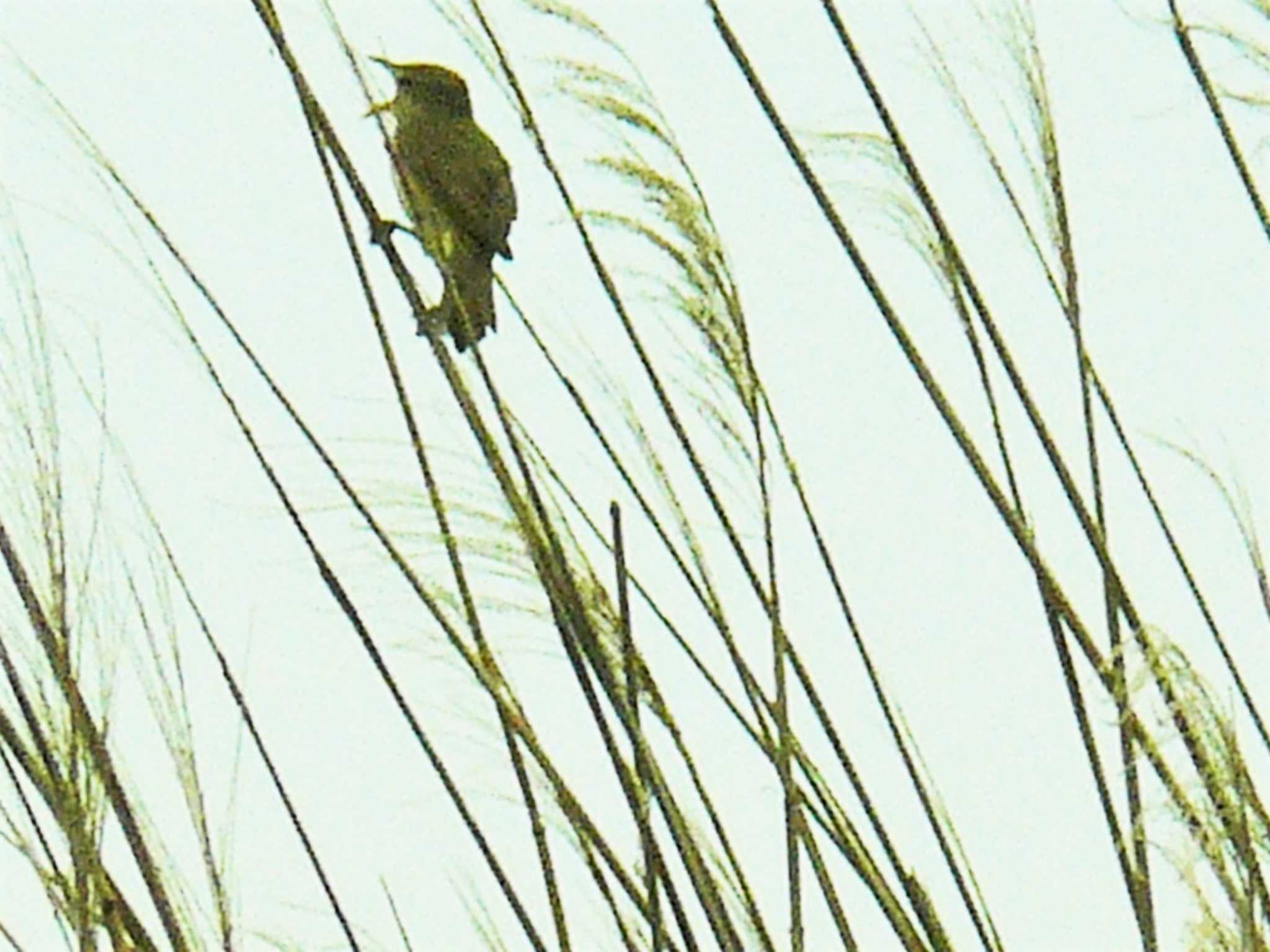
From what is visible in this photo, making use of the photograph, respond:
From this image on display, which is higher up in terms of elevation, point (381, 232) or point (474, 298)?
point (474, 298)

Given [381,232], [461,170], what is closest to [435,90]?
[461,170]

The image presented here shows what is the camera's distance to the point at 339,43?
4.65ft

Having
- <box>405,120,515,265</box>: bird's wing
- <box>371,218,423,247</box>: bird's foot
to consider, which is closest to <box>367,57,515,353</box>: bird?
<box>405,120,515,265</box>: bird's wing

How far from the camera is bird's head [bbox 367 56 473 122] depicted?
3.13 meters

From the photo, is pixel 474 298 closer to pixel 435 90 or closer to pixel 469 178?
pixel 469 178

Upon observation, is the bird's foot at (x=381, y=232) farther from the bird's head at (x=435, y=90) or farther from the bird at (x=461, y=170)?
the bird's head at (x=435, y=90)

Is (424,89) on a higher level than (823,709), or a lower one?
higher

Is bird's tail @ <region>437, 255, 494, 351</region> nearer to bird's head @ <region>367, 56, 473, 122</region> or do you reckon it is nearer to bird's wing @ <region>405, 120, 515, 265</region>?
bird's wing @ <region>405, 120, 515, 265</region>

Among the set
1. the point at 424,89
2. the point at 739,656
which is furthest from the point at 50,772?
the point at 424,89

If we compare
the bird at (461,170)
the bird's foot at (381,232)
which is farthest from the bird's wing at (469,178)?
the bird's foot at (381,232)

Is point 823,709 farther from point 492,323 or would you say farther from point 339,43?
point 492,323

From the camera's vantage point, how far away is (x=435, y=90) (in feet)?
10.9

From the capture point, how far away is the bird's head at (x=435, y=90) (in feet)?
10.3

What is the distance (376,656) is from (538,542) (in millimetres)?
135
